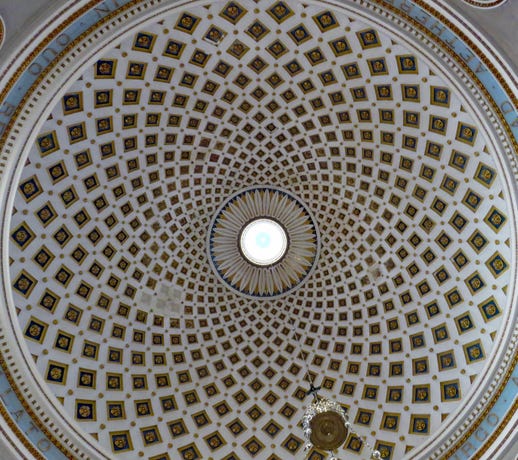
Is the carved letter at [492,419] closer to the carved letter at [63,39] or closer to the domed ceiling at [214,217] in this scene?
the domed ceiling at [214,217]

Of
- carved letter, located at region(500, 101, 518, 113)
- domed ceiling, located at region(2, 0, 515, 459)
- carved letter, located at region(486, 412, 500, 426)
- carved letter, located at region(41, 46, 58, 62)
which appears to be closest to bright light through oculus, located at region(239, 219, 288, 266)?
domed ceiling, located at region(2, 0, 515, 459)

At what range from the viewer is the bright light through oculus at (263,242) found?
2386 centimetres

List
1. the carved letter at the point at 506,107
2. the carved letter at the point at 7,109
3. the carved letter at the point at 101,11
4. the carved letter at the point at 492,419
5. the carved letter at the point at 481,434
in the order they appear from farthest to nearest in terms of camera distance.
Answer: the carved letter at the point at 481,434
the carved letter at the point at 492,419
the carved letter at the point at 506,107
the carved letter at the point at 101,11
the carved letter at the point at 7,109

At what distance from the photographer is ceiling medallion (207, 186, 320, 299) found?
76.0 ft

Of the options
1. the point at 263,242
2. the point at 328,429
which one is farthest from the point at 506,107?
the point at 263,242

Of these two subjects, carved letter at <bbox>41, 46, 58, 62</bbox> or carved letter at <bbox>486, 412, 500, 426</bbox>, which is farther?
carved letter at <bbox>486, 412, 500, 426</bbox>

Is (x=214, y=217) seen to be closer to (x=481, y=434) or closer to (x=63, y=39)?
(x=63, y=39)

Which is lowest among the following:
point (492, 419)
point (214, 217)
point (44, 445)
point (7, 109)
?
point (44, 445)

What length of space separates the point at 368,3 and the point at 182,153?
32.7ft

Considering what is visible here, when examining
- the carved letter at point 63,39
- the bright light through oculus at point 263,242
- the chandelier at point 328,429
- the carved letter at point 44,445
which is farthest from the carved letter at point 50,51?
the carved letter at point 44,445

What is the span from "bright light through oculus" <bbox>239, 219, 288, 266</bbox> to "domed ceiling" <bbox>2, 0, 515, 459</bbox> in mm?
1828

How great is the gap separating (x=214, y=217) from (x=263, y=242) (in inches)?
133

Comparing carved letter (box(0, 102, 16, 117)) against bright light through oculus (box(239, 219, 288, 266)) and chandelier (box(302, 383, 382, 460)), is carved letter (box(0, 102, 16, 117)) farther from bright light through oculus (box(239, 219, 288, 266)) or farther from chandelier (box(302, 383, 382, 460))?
bright light through oculus (box(239, 219, 288, 266))

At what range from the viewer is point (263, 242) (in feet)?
82.3
